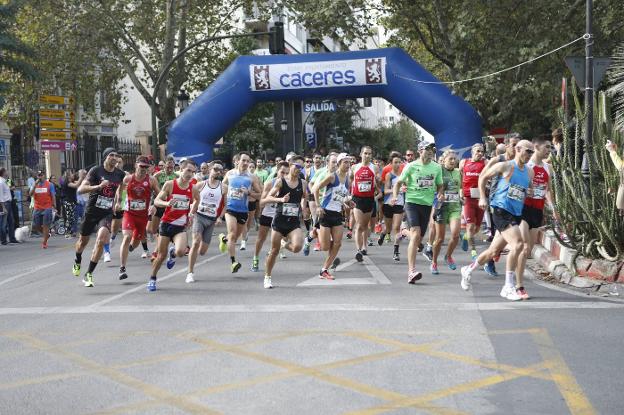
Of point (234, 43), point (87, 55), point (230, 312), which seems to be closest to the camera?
→ point (230, 312)

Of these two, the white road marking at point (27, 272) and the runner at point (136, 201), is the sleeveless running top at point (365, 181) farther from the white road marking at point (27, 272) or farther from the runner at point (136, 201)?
the white road marking at point (27, 272)

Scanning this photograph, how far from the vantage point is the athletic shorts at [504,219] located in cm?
934

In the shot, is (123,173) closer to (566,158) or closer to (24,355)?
(24,355)

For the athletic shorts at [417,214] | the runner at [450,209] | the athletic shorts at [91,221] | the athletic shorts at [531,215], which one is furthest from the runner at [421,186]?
the athletic shorts at [91,221]

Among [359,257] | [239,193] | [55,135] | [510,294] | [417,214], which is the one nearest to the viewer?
[510,294]

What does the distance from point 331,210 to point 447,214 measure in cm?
179

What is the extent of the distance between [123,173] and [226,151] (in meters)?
35.6

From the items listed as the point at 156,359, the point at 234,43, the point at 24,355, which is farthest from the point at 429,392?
the point at 234,43

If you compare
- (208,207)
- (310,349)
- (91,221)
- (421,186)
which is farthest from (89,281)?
(310,349)

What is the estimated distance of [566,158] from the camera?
11.9m

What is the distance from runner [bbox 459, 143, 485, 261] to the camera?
1330 centimetres

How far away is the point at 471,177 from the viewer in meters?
13.5

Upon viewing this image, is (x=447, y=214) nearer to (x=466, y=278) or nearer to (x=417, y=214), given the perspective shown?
(x=417, y=214)

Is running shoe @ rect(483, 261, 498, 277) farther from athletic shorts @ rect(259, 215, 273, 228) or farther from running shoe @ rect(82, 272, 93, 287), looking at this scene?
running shoe @ rect(82, 272, 93, 287)
